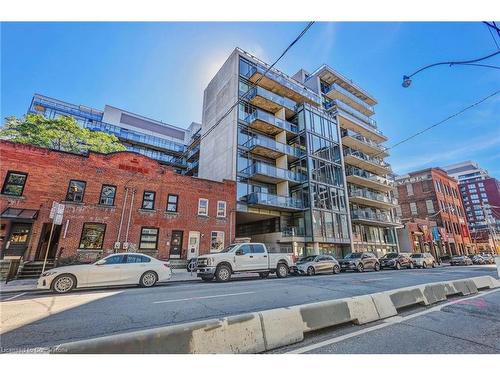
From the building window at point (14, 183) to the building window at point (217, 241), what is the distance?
12927mm

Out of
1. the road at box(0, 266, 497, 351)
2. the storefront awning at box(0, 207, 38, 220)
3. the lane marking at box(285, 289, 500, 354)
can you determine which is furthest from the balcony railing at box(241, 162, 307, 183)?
the lane marking at box(285, 289, 500, 354)

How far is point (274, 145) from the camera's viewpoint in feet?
86.7

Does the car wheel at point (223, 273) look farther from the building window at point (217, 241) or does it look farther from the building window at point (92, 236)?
the building window at point (92, 236)

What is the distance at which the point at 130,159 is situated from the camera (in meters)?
18.9

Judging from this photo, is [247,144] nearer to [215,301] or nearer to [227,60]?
[227,60]

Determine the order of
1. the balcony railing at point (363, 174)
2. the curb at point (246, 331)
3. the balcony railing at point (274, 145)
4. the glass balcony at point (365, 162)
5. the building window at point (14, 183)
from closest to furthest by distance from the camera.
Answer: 1. the curb at point (246, 331)
2. the building window at point (14, 183)
3. the balcony railing at point (274, 145)
4. the glass balcony at point (365, 162)
5. the balcony railing at point (363, 174)

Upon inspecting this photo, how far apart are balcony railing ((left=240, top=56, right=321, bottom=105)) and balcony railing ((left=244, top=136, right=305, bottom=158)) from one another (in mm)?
7813

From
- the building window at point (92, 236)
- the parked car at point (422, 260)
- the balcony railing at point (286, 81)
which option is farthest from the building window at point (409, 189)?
the building window at point (92, 236)

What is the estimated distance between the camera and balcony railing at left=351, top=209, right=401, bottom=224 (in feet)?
100.0

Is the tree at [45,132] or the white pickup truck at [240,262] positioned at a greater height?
the tree at [45,132]

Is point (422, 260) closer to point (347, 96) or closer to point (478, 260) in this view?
point (478, 260)

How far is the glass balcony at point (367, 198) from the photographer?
31.9m
